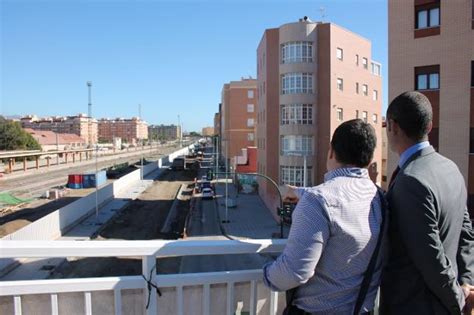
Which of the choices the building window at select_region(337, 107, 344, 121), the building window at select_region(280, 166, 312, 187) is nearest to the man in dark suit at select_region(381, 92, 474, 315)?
the building window at select_region(280, 166, 312, 187)

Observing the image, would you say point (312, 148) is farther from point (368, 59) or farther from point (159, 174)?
point (159, 174)

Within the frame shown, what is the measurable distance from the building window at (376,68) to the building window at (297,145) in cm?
1165

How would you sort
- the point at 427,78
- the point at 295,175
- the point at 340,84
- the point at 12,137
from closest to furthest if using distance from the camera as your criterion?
1. the point at 427,78
2. the point at 295,175
3. the point at 340,84
4. the point at 12,137

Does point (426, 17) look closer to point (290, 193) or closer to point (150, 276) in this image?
point (290, 193)

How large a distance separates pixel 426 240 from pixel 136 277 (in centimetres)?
148

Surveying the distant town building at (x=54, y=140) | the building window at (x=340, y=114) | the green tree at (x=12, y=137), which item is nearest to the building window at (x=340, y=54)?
the building window at (x=340, y=114)

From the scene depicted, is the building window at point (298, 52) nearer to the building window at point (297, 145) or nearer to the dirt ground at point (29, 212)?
the building window at point (297, 145)

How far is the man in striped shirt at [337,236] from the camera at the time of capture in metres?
1.92

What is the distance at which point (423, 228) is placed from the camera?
1.96 metres

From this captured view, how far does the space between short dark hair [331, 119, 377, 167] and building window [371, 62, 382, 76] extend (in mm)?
41389

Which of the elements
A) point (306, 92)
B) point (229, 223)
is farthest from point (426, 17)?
point (229, 223)

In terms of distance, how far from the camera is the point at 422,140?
2.21m

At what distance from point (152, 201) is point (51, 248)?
41.1 metres

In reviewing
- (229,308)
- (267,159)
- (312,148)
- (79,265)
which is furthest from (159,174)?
(229,308)
